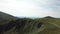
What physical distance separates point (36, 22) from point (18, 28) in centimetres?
153

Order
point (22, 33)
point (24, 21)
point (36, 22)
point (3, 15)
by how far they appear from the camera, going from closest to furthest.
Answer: point (22, 33)
point (36, 22)
point (24, 21)
point (3, 15)

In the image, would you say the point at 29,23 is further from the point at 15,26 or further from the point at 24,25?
the point at 15,26

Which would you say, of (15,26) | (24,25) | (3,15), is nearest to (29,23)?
(24,25)

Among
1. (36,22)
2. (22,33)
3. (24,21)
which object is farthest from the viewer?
(24,21)

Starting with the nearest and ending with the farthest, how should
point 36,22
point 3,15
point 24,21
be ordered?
point 36,22 → point 24,21 → point 3,15

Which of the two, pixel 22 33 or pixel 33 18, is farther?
pixel 33 18

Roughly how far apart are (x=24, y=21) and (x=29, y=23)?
0.54 meters

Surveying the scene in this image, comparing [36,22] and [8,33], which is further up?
[36,22]

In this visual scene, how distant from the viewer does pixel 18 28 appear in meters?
11.3

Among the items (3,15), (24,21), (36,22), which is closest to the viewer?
(36,22)

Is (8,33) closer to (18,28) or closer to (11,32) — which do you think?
(11,32)

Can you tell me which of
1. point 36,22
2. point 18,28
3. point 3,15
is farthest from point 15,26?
point 3,15

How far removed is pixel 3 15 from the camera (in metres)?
15.6

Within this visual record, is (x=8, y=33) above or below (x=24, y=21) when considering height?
below
